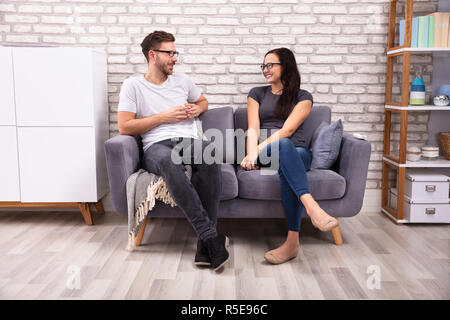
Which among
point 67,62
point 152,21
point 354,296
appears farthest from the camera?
point 152,21

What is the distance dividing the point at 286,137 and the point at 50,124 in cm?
155

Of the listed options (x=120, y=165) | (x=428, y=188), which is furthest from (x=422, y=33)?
(x=120, y=165)

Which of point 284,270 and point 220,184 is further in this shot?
point 220,184

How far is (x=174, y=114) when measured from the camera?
244 centimetres

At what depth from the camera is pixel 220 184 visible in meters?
2.23

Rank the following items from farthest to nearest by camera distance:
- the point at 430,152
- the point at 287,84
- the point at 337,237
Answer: the point at 430,152 < the point at 287,84 < the point at 337,237

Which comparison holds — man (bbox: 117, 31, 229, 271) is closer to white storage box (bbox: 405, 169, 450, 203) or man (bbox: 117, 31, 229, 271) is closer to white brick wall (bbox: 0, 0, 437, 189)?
white brick wall (bbox: 0, 0, 437, 189)

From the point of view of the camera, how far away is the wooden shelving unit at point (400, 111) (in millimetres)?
2768

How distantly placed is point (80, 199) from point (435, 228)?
2394mm

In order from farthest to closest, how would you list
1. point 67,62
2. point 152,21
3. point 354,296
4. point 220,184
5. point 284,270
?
1. point 152,21
2. point 67,62
3. point 220,184
4. point 284,270
5. point 354,296


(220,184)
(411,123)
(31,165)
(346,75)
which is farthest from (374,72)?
(31,165)

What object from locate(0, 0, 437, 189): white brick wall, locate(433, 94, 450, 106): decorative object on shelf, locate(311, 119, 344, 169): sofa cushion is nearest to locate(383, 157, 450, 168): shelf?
locate(433, 94, 450, 106): decorative object on shelf

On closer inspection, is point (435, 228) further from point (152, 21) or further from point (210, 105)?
point (152, 21)

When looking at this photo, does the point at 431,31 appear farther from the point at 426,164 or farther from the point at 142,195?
the point at 142,195
